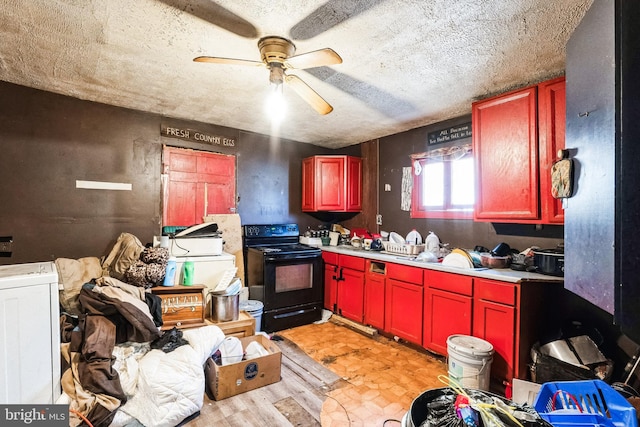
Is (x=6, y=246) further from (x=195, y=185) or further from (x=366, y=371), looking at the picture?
(x=366, y=371)

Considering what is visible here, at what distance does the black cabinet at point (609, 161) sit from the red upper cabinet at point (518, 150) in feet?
4.29

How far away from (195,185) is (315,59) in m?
2.45

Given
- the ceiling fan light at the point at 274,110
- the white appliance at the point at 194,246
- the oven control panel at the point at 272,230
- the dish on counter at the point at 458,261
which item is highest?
the ceiling fan light at the point at 274,110

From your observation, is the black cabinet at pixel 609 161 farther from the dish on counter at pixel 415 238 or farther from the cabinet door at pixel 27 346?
the cabinet door at pixel 27 346

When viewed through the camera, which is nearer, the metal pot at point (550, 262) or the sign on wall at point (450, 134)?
the metal pot at point (550, 262)

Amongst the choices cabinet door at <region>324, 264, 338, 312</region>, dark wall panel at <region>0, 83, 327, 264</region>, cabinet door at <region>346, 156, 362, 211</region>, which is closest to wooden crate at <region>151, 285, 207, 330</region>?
dark wall panel at <region>0, 83, 327, 264</region>

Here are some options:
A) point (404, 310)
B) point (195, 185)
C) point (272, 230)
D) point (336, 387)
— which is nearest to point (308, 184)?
point (272, 230)

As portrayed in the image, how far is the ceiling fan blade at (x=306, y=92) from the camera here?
200 centimetres

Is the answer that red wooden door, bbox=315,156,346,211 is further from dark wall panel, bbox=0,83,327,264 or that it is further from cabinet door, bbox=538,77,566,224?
cabinet door, bbox=538,77,566,224

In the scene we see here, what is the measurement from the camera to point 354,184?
442 centimetres

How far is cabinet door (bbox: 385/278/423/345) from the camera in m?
2.87

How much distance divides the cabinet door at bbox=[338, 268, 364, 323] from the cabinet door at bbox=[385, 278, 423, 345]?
38 cm

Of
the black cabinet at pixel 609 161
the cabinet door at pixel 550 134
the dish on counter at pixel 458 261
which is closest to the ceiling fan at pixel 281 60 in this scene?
the black cabinet at pixel 609 161

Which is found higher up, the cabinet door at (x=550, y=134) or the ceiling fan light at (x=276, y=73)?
the ceiling fan light at (x=276, y=73)
